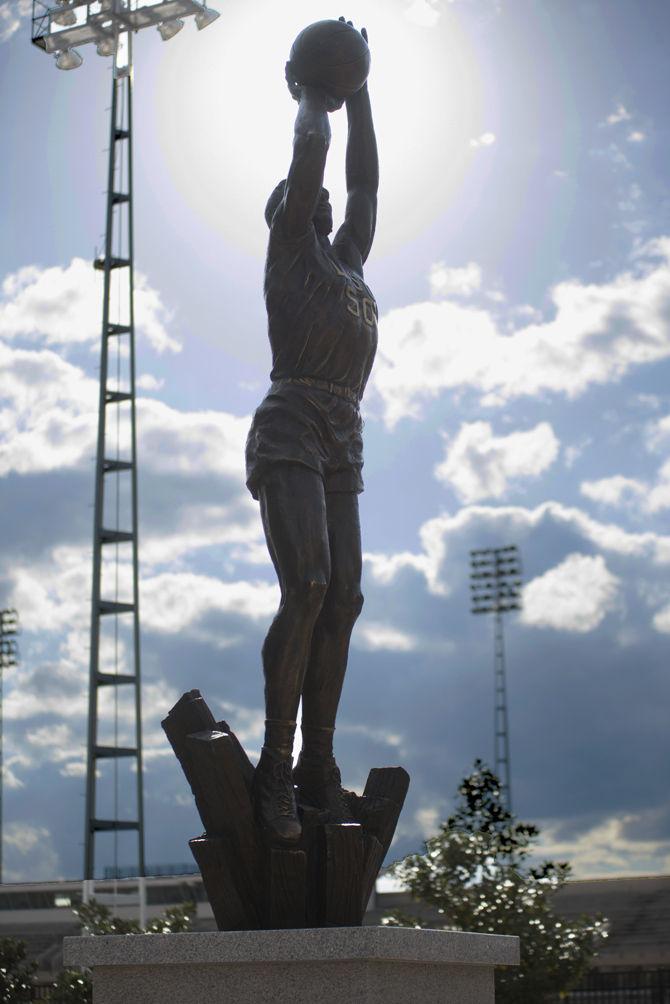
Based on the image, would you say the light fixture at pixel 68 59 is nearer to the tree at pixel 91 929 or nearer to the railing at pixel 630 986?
the tree at pixel 91 929

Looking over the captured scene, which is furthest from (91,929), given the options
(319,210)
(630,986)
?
(319,210)

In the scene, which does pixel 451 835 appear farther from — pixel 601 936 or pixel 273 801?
pixel 273 801

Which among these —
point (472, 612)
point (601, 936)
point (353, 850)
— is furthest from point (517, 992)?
point (472, 612)

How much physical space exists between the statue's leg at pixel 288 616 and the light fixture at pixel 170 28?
21.6 meters

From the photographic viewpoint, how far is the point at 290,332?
7.87m

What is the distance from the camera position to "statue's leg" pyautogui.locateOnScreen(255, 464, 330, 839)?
728cm

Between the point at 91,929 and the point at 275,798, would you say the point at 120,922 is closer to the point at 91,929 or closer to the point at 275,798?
the point at 91,929

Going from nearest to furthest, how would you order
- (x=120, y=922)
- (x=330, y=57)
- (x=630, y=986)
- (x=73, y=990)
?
1. (x=330, y=57)
2. (x=73, y=990)
3. (x=120, y=922)
4. (x=630, y=986)

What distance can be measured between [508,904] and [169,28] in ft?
58.6

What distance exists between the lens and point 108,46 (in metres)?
27.6

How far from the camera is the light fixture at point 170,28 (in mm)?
26984

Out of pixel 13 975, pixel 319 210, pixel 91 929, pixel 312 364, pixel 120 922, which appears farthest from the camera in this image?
pixel 13 975

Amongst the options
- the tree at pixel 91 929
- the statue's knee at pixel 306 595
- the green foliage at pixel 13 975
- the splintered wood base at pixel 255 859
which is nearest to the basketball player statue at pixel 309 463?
the statue's knee at pixel 306 595

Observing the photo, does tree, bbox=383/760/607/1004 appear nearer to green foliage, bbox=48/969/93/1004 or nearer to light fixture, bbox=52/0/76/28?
green foliage, bbox=48/969/93/1004
